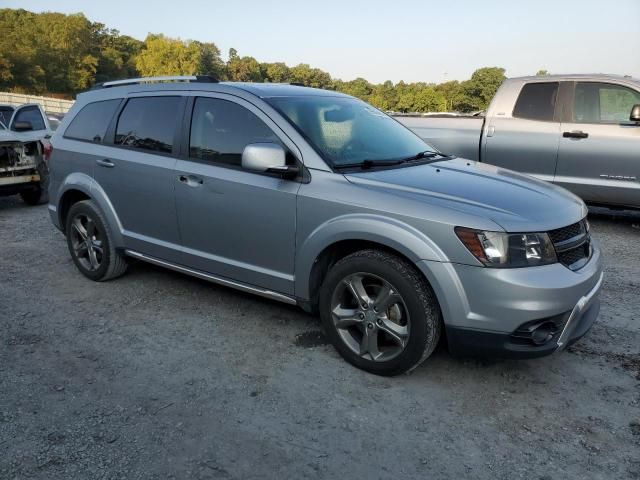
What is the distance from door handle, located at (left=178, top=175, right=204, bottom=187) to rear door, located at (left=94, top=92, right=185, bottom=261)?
0.11 m

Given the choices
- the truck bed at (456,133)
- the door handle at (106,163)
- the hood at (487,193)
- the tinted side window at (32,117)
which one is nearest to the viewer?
the hood at (487,193)

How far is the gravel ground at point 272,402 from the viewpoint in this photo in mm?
2535

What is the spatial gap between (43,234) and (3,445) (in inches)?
194

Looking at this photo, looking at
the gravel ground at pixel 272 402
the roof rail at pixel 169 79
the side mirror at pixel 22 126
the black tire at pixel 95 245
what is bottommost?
the gravel ground at pixel 272 402

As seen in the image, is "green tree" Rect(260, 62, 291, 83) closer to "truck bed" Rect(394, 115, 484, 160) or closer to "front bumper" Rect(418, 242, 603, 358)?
"truck bed" Rect(394, 115, 484, 160)

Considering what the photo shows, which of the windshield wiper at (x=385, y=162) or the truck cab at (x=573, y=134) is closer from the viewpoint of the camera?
the windshield wiper at (x=385, y=162)

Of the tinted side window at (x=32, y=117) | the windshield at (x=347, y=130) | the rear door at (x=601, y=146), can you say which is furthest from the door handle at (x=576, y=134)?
the tinted side window at (x=32, y=117)

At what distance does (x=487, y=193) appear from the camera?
324 centimetres

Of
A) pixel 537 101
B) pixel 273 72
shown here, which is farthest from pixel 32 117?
pixel 273 72

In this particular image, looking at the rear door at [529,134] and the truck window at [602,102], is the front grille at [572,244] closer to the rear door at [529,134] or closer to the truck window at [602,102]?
the rear door at [529,134]

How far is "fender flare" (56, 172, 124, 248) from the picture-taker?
4664 millimetres

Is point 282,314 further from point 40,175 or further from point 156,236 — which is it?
point 40,175

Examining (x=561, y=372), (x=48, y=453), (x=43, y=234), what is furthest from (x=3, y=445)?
(x=43, y=234)

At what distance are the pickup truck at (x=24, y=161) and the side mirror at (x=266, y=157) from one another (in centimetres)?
606
